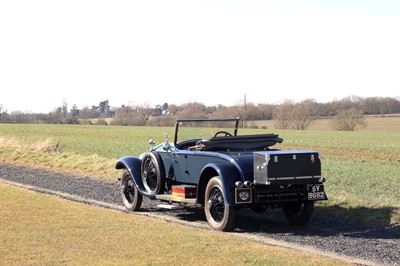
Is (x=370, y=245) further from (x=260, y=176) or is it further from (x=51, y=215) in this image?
(x=51, y=215)

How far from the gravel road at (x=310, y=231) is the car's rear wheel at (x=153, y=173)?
0.51m

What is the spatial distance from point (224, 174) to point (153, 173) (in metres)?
2.38

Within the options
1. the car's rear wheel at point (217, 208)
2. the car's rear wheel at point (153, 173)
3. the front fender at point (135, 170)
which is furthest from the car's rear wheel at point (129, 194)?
the car's rear wheel at point (217, 208)

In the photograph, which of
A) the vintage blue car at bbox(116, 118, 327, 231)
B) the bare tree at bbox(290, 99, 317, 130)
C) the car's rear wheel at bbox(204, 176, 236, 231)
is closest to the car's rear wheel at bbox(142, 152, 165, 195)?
the vintage blue car at bbox(116, 118, 327, 231)

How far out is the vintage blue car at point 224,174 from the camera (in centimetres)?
984

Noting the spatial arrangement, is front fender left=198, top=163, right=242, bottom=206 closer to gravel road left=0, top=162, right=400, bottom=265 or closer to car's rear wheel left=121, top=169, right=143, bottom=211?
gravel road left=0, top=162, right=400, bottom=265

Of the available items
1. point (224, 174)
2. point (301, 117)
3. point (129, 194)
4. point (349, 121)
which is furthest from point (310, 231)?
point (301, 117)

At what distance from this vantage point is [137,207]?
1245 centimetres

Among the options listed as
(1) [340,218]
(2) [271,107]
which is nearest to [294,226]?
(1) [340,218]

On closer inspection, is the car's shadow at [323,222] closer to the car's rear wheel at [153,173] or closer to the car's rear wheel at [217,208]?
the car's rear wheel at [217,208]

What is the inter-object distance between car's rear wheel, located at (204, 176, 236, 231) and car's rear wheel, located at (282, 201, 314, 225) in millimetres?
1319

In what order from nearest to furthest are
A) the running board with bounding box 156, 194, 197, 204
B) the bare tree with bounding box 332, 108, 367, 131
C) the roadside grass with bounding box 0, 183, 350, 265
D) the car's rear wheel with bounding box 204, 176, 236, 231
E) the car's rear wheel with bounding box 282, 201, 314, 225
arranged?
the roadside grass with bounding box 0, 183, 350, 265 → the car's rear wheel with bounding box 204, 176, 236, 231 → the car's rear wheel with bounding box 282, 201, 314, 225 → the running board with bounding box 156, 194, 197, 204 → the bare tree with bounding box 332, 108, 367, 131

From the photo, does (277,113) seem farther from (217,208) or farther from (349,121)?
(217,208)

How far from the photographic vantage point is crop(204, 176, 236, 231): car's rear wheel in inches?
393
